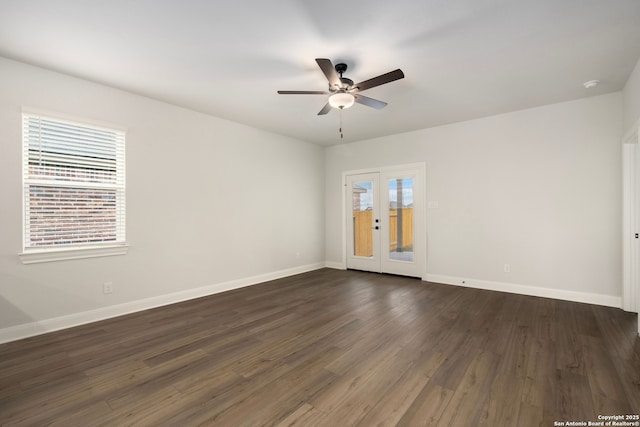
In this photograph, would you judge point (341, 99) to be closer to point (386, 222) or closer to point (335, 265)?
point (386, 222)

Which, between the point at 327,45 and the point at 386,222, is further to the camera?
the point at 386,222

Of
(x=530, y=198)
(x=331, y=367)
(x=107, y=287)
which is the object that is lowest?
(x=331, y=367)

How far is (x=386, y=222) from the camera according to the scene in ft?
19.7

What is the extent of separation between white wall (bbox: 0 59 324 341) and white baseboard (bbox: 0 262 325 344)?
0.04 ft

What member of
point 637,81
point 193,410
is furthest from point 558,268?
point 193,410

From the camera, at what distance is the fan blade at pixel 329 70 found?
2508 mm

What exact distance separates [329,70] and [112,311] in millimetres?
3740

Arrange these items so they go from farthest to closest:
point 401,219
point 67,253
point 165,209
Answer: point 401,219 → point 165,209 → point 67,253

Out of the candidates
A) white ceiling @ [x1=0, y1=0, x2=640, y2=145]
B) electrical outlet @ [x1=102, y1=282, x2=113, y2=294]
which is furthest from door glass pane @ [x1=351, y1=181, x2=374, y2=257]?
electrical outlet @ [x1=102, y1=282, x2=113, y2=294]

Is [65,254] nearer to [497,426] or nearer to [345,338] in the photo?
[345,338]

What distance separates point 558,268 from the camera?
4270mm

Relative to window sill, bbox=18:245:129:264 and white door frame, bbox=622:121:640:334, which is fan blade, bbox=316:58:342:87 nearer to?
window sill, bbox=18:245:129:264

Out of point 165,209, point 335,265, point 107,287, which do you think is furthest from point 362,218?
point 107,287

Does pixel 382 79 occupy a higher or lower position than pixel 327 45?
lower
